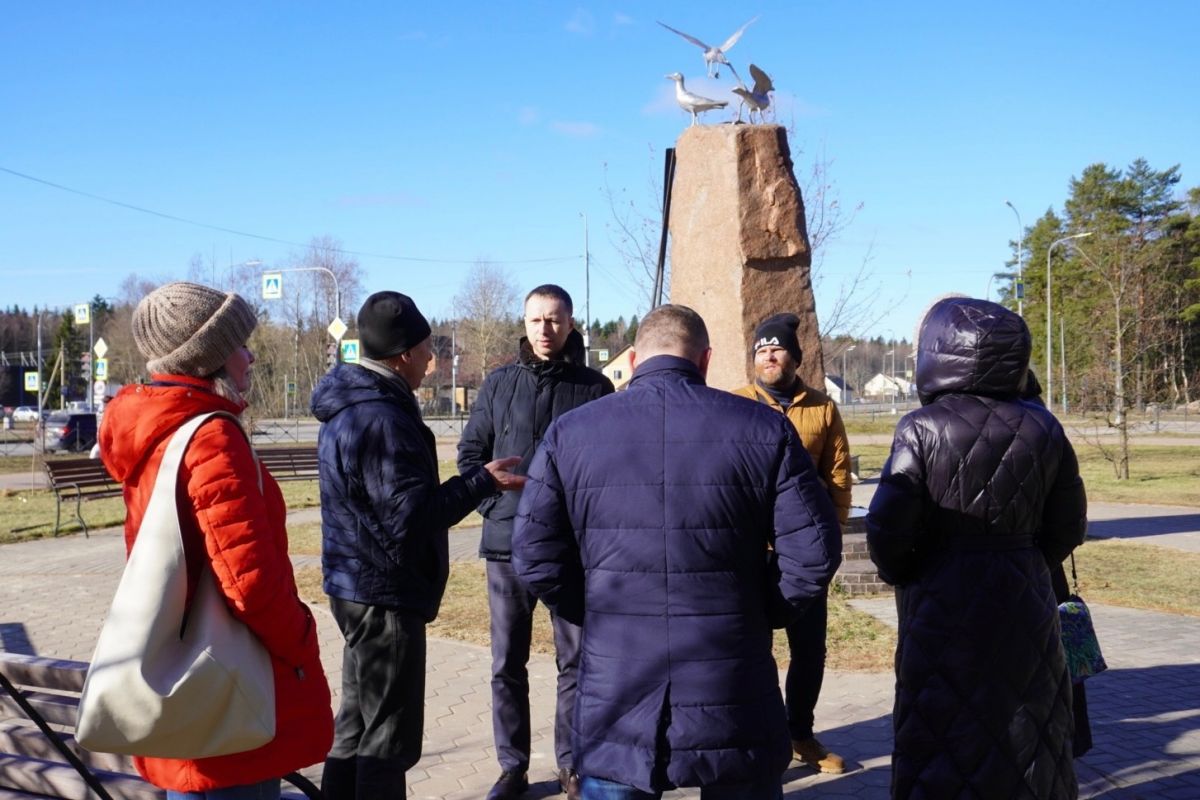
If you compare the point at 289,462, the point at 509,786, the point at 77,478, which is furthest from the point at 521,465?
the point at 289,462

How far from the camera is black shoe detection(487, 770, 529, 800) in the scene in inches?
166

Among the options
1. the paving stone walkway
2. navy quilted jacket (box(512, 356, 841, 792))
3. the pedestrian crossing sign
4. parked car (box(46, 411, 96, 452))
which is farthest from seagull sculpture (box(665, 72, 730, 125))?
parked car (box(46, 411, 96, 452))

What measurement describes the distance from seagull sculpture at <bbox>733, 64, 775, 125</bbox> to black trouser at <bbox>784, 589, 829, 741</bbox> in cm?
540

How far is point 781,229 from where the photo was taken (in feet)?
27.0

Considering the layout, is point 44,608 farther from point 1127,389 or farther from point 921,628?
point 1127,389

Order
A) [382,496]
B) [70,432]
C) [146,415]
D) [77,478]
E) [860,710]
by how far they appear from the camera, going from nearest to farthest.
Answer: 1. [146,415]
2. [382,496]
3. [860,710]
4. [77,478]
5. [70,432]

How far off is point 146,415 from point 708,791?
5.52ft

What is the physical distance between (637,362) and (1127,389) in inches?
868

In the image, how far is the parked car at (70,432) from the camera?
32625mm

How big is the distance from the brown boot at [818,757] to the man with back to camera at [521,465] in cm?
105

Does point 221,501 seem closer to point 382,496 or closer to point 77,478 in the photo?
point 382,496

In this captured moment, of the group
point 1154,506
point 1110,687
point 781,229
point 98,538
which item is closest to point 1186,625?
point 1110,687

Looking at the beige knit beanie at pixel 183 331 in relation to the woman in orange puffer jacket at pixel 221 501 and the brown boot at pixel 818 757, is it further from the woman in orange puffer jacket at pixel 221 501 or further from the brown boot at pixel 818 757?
the brown boot at pixel 818 757

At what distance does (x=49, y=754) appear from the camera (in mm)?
3744
